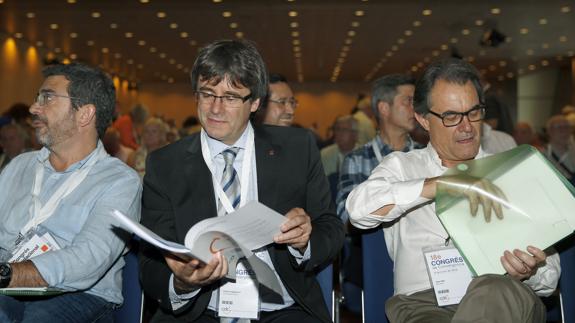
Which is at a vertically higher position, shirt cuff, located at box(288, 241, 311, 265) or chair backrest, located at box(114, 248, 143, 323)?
shirt cuff, located at box(288, 241, 311, 265)

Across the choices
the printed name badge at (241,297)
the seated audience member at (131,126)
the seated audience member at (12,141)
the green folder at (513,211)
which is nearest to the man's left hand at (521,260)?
the green folder at (513,211)

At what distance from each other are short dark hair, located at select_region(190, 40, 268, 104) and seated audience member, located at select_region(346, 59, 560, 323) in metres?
0.56

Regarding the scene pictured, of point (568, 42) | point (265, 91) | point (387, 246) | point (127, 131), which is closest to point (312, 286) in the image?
point (387, 246)

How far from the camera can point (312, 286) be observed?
94.0 inches

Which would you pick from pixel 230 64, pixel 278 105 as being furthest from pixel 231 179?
pixel 278 105

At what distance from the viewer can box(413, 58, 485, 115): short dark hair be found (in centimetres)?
247

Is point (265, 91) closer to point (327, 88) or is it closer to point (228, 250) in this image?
point (228, 250)

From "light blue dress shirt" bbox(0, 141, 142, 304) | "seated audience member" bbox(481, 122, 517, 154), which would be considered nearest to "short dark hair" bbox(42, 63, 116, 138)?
"light blue dress shirt" bbox(0, 141, 142, 304)

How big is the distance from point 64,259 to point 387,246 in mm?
1188

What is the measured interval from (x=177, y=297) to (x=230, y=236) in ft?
1.50

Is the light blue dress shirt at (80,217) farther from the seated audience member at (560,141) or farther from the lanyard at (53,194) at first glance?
the seated audience member at (560,141)

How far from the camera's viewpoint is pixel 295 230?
202cm

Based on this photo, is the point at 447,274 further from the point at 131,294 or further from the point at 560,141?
the point at 560,141

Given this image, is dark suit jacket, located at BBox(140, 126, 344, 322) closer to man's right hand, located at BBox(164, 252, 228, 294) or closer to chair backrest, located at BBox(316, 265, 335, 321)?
chair backrest, located at BBox(316, 265, 335, 321)
